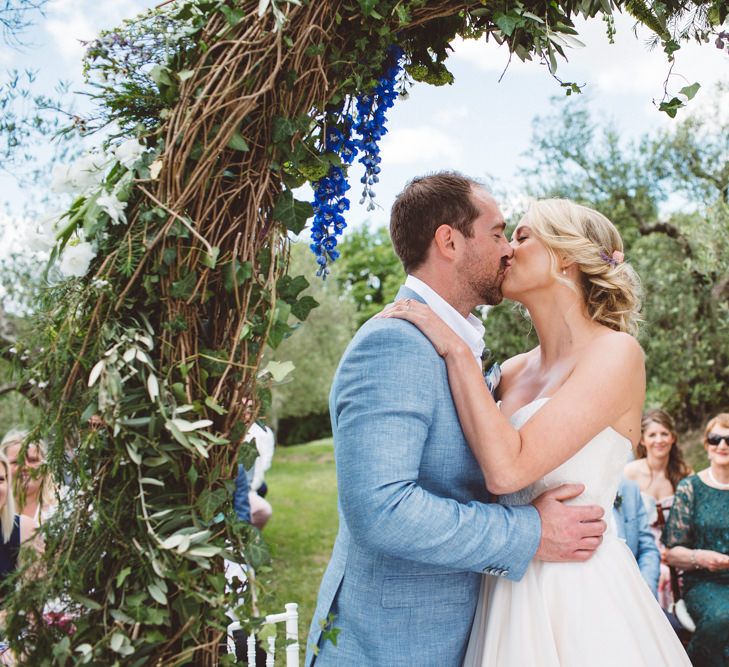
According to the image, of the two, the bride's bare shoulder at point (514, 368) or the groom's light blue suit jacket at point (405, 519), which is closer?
the groom's light blue suit jacket at point (405, 519)

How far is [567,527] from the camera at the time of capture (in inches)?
88.2

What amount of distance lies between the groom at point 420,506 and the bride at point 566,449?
0.08 meters

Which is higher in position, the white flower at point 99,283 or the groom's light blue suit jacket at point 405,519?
the white flower at point 99,283

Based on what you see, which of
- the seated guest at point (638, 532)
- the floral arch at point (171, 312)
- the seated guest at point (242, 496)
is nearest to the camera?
the floral arch at point (171, 312)

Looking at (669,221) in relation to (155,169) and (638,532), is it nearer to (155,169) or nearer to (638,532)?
(638,532)

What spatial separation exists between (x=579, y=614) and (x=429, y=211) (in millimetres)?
1370

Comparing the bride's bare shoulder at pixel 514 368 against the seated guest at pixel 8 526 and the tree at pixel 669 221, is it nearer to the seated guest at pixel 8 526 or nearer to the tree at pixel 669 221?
the seated guest at pixel 8 526

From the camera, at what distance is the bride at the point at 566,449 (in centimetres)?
215

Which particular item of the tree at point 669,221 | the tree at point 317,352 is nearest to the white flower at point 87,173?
the tree at point 669,221

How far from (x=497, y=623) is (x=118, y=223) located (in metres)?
1.62

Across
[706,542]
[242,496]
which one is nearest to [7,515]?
[242,496]

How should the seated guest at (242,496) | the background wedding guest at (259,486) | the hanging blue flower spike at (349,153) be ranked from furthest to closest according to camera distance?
the background wedding guest at (259,486) → the seated guest at (242,496) → the hanging blue flower spike at (349,153)

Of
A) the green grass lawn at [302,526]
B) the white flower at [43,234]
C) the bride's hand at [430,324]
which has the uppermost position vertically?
the white flower at [43,234]

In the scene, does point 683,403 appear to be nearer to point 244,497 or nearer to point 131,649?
point 244,497
